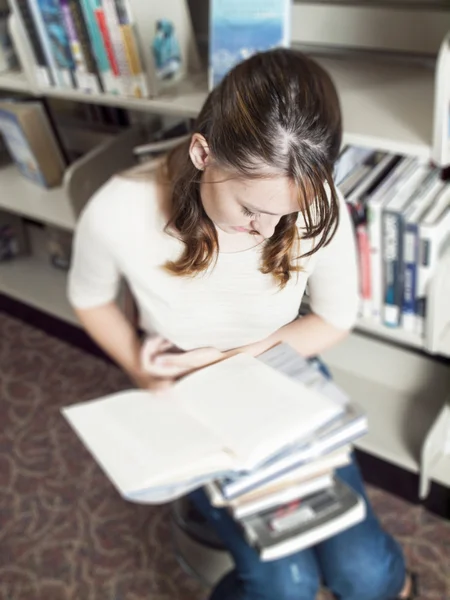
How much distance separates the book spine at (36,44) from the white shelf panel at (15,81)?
5 centimetres

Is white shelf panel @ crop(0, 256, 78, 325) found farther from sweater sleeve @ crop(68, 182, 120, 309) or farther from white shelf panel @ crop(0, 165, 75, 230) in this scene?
sweater sleeve @ crop(68, 182, 120, 309)

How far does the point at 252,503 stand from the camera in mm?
978

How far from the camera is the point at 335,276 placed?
1.15 ft

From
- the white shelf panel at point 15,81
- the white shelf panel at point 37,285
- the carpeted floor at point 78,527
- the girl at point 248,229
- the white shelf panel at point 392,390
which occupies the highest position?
the girl at point 248,229

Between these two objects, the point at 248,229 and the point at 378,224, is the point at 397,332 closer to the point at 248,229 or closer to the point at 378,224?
the point at 378,224

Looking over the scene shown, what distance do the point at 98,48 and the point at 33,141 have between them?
1.58ft

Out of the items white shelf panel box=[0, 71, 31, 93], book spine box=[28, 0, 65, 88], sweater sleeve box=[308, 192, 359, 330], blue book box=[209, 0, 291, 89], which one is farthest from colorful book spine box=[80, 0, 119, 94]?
sweater sleeve box=[308, 192, 359, 330]

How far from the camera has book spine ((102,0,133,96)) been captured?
3.35 feet

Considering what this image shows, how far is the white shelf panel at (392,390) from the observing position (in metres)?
1.23

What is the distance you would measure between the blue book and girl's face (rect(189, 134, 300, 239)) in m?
0.53

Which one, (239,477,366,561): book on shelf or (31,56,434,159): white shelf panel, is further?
(239,477,366,561): book on shelf

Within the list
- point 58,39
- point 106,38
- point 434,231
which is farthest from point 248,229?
point 58,39

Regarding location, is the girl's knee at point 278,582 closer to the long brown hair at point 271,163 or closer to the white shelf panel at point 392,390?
the white shelf panel at point 392,390

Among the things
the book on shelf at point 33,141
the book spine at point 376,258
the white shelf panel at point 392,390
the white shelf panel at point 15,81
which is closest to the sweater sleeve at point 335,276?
the book spine at point 376,258
